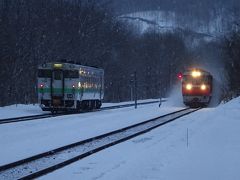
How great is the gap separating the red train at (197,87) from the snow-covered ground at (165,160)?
27331 millimetres

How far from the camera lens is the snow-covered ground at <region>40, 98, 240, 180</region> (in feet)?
32.5

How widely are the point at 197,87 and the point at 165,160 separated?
111 feet

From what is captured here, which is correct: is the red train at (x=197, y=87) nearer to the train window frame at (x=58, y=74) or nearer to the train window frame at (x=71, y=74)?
the train window frame at (x=71, y=74)

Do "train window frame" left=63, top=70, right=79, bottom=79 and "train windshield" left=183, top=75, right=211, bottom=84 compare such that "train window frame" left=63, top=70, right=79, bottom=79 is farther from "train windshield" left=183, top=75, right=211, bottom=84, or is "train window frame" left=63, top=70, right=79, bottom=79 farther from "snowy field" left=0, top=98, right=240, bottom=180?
"train windshield" left=183, top=75, right=211, bottom=84

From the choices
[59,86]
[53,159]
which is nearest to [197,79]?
[59,86]

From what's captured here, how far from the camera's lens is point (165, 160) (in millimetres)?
11805

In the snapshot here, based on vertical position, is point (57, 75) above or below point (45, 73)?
below

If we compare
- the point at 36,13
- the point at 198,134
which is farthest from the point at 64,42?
the point at 198,134

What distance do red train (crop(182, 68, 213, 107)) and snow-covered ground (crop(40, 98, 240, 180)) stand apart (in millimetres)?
27331

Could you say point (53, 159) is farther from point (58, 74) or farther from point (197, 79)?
point (197, 79)

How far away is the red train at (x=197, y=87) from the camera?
44969 millimetres

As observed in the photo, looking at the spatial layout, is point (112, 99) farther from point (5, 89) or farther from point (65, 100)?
point (65, 100)

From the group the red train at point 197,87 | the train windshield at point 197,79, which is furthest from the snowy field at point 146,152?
the train windshield at point 197,79

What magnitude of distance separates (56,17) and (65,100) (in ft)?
110
